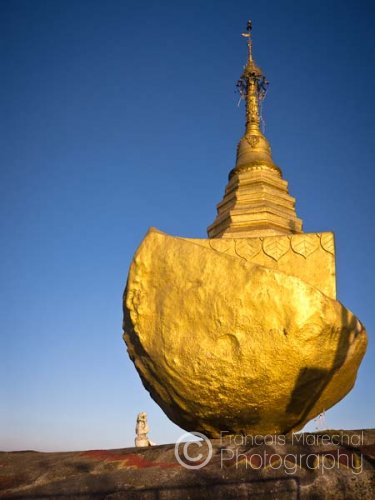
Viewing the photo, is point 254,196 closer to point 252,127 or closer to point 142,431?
point 252,127

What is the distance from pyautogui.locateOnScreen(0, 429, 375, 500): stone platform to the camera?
416 cm

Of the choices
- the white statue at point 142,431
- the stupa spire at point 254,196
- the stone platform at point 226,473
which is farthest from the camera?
the white statue at point 142,431

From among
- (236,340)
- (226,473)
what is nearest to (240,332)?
(236,340)

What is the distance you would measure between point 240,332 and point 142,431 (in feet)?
27.1

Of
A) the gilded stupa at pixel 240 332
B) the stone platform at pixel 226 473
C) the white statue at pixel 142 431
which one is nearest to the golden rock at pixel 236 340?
the gilded stupa at pixel 240 332

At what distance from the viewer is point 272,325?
518cm

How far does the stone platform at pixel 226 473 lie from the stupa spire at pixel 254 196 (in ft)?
11.9

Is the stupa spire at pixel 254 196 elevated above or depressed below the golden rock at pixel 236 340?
above

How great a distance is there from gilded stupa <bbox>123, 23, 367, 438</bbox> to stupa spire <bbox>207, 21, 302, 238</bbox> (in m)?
1.76

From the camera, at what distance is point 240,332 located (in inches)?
206

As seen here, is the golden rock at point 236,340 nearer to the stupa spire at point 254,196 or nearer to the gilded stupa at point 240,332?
the gilded stupa at point 240,332

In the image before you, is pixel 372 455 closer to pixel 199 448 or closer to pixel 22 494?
pixel 199 448

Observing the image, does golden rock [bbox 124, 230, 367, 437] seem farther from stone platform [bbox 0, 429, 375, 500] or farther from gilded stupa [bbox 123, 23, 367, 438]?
stone platform [bbox 0, 429, 375, 500]

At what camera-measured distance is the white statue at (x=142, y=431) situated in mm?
11891
